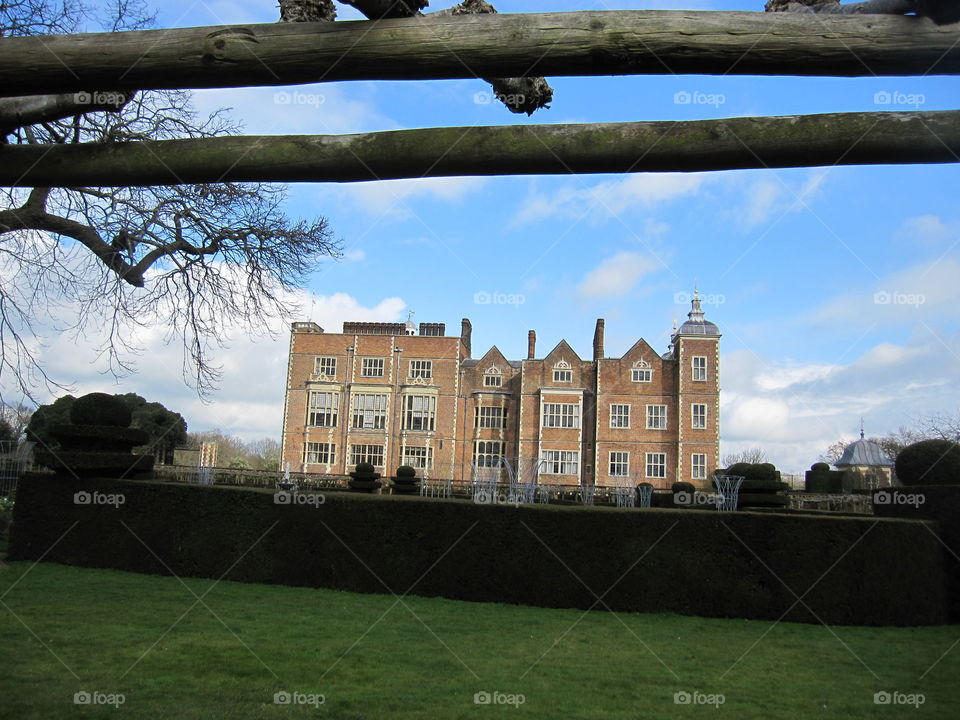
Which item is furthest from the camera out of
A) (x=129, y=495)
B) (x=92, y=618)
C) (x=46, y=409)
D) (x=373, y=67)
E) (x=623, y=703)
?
(x=46, y=409)

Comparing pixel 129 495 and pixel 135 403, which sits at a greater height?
pixel 135 403

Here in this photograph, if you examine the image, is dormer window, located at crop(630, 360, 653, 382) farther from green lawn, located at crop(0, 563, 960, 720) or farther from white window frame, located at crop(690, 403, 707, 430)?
green lawn, located at crop(0, 563, 960, 720)

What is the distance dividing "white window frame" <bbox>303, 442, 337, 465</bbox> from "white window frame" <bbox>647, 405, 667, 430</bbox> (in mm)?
15989

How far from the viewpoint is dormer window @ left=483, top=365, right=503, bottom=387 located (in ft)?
133

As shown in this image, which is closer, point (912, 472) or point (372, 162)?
point (372, 162)

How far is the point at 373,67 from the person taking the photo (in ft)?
7.77

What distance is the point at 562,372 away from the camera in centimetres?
3947

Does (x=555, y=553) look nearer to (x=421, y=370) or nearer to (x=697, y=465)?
(x=697, y=465)

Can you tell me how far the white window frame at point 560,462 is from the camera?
3834cm

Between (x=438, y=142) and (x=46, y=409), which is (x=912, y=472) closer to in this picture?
(x=438, y=142)

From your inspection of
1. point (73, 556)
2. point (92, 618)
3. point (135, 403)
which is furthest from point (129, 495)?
point (135, 403)

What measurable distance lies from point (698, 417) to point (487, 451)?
10739 millimetres

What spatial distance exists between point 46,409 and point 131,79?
110 ft

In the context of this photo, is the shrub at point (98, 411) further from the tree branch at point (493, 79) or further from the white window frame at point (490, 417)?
the white window frame at point (490, 417)
